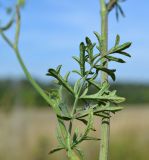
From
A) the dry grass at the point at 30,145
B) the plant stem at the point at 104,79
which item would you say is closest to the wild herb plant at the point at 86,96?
the plant stem at the point at 104,79

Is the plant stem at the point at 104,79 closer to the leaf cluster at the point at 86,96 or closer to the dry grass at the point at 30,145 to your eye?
the leaf cluster at the point at 86,96

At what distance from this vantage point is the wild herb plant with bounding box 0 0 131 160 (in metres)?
0.61

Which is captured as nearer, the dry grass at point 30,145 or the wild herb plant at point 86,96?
the wild herb plant at point 86,96

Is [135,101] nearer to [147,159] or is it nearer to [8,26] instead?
[147,159]

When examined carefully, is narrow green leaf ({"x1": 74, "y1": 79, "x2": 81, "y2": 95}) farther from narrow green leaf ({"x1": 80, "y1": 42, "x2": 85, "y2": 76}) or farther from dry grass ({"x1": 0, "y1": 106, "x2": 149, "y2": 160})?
dry grass ({"x1": 0, "y1": 106, "x2": 149, "y2": 160})

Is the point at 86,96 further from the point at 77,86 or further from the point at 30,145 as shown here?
the point at 30,145

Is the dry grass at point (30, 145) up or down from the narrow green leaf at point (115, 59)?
down

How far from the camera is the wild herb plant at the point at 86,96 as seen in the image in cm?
61

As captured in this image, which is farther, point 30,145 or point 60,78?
point 30,145

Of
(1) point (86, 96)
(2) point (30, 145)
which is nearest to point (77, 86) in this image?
(1) point (86, 96)

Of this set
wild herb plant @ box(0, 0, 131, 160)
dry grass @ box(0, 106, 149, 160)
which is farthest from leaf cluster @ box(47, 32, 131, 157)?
dry grass @ box(0, 106, 149, 160)

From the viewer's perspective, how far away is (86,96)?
67 cm

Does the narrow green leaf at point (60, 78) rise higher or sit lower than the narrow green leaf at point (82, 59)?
lower

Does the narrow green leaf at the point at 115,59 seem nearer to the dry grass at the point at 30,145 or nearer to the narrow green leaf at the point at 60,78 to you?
the narrow green leaf at the point at 60,78
